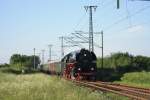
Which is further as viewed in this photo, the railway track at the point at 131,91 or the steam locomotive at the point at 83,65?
the steam locomotive at the point at 83,65

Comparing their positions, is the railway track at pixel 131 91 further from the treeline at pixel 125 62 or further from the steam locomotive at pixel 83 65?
the treeline at pixel 125 62

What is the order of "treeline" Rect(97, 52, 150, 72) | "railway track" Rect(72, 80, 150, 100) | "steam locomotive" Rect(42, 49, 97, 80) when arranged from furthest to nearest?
"treeline" Rect(97, 52, 150, 72), "steam locomotive" Rect(42, 49, 97, 80), "railway track" Rect(72, 80, 150, 100)

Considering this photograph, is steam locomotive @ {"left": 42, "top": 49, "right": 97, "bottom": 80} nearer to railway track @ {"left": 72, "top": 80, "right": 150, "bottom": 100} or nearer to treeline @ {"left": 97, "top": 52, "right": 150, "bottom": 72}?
railway track @ {"left": 72, "top": 80, "right": 150, "bottom": 100}

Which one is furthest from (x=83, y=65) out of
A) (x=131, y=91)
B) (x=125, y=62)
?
(x=125, y=62)

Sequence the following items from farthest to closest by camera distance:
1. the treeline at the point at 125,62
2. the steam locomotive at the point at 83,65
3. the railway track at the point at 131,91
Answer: the treeline at the point at 125,62, the steam locomotive at the point at 83,65, the railway track at the point at 131,91

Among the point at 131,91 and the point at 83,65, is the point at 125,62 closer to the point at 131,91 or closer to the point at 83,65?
the point at 83,65

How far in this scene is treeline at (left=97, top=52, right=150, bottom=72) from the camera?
Result: 226 feet

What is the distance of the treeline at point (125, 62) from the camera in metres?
68.9

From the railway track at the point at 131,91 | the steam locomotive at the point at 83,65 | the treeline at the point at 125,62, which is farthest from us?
the treeline at the point at 125,62

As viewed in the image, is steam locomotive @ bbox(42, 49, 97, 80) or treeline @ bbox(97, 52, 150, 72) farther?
treeline @ bbox(97, 52, 150, 72)

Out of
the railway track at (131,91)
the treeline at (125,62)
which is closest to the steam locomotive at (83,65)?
the railway track at (131,91)

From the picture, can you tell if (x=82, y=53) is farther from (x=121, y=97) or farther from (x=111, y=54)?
(x=111, y=54)

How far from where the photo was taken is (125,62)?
75125 mm

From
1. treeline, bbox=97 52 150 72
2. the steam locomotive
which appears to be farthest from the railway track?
treeline, bbox=97 52 150 72
